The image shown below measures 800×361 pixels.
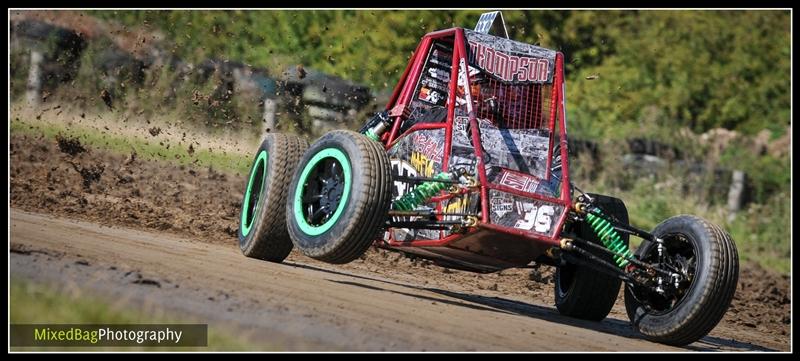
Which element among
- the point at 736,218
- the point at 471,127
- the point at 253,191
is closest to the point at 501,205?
the point at 471,127

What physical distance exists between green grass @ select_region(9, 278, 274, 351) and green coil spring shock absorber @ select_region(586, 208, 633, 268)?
11.2 ft

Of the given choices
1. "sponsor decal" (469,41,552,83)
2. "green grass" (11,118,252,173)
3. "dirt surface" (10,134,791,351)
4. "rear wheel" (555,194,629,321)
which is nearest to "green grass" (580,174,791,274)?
"dirt surface" (10,134,791,351)

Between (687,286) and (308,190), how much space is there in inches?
121

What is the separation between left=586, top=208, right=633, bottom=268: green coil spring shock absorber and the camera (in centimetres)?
846

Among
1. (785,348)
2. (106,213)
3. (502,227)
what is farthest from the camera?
(106,213)

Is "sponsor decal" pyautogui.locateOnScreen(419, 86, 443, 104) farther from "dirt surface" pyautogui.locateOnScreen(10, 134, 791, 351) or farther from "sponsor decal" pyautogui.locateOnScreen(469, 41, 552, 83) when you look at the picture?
"dirt surface" pyautogui.locateOnScreen(10, 134, 791, 351)

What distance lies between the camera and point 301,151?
10055mm

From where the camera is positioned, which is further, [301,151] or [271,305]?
A: [301,151]

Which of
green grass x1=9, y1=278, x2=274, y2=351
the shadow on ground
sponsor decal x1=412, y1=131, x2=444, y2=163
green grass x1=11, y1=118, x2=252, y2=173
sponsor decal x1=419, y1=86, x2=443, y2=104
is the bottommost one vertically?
the shadow on ground

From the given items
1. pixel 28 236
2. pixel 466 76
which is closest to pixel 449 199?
pixel 466 76

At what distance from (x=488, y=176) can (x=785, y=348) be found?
3830 millimetres

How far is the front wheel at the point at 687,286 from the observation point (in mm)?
7820

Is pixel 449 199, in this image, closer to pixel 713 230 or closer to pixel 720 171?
pixel 713 230

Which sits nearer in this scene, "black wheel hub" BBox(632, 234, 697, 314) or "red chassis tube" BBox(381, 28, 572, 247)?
"red chassis tube" BBox(381, 28, 572, 247)
